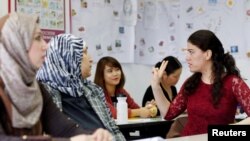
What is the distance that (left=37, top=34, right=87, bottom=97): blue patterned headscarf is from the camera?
7.43 feet

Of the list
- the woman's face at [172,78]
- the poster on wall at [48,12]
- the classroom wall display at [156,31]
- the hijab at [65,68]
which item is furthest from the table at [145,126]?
the classroom wall display at [156,31]

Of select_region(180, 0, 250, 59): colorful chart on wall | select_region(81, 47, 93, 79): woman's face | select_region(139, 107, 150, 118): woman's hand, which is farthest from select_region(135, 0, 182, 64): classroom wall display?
select_region(81, 47, 93, 79): woman's face

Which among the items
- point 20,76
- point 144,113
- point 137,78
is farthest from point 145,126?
point 20,76

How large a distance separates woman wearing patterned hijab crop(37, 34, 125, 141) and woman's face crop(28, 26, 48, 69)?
0.62 metres

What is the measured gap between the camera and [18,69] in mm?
1535

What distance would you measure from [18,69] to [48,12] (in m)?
2.46

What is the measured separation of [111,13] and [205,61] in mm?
2013

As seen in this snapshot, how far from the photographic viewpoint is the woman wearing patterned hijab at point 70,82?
2.27m

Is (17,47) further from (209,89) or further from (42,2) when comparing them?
(42,2)

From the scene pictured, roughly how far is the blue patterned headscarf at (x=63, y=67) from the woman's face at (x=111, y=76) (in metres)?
1.55

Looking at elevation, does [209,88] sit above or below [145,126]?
above

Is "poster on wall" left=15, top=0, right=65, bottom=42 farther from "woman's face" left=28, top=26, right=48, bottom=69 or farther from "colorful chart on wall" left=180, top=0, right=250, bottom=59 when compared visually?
"woman's face" left=28, top=26, right=48, bottom=69

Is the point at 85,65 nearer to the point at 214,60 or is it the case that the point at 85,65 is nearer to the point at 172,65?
the point at 214,60

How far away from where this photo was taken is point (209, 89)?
Answer: 2736 mm
